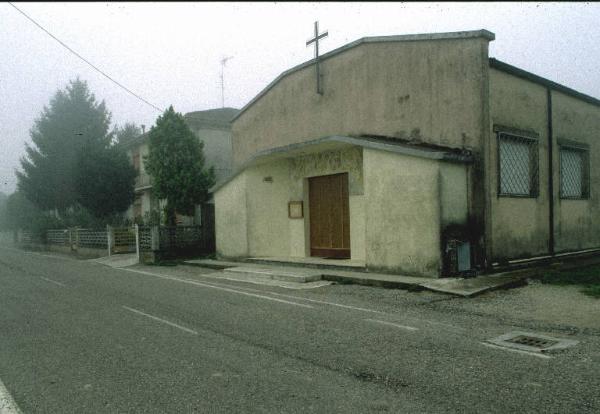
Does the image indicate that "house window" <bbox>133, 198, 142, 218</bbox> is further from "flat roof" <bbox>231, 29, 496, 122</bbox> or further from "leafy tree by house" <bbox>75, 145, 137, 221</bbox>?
"flat roof" <bbox>231, 29, 496, 122</bbox>

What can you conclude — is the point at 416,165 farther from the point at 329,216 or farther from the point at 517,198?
the point at 329,216

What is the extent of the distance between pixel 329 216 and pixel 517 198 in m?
5.55

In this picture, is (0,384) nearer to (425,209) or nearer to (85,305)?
(85,305)

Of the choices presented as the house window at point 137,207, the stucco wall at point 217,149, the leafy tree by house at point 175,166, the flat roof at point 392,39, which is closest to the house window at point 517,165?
the flat roof at point 392,39

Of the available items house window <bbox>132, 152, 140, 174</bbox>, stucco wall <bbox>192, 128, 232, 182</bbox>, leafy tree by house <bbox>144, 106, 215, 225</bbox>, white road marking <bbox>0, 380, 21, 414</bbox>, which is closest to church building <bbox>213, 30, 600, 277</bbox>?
leafy tree by house <bbox>144, 106, 215, 225</bbox>

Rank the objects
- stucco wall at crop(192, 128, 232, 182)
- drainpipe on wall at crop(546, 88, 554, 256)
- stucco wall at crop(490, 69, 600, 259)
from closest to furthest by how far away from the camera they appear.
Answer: stucco wall at crop(490, 69, 600, 259), drainpipe on wall at crop(546, 88, 554, 256), stucco wall at crop(192, 128, 232, 182)

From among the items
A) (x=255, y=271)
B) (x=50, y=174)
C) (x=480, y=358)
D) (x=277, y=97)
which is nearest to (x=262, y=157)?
(x=277, y=97)

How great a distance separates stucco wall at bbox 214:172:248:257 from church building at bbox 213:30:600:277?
66 millimetres

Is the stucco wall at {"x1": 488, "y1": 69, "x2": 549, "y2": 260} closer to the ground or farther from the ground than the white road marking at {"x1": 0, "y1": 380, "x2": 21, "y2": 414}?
farther from the ground

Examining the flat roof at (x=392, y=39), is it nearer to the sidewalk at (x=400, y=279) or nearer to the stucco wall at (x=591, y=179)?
the stucco wall at (x=591, y=179)

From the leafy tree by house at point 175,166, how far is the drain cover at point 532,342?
52.9 feet

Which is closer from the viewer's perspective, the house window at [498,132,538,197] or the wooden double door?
the house window at [498,132,538,197]

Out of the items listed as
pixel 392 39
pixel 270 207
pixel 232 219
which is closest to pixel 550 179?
pixel 392 39

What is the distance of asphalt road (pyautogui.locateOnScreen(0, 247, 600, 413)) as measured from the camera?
3.77 metres
